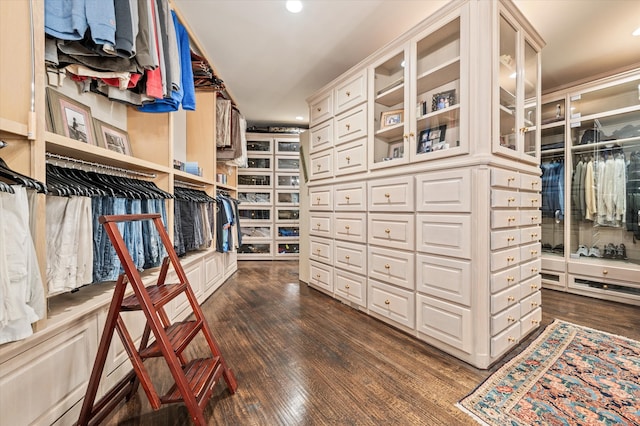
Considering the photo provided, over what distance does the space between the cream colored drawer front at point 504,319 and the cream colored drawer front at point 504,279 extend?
0.56 ft

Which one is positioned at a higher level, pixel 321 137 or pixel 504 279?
pixel 321 137

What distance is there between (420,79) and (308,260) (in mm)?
2517

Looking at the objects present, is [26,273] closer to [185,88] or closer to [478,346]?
[185,88]

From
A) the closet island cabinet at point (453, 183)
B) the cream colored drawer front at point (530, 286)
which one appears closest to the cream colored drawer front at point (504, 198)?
the closet island cabinet at point (453, 183)

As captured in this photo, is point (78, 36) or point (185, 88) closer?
point (78, 36)

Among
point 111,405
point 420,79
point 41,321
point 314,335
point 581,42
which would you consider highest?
point 581,42

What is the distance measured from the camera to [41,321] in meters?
1.07

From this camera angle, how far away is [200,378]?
4.23 ft

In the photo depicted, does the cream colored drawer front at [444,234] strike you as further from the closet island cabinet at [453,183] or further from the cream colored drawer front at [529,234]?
the cream colored drawer front at [529,234]

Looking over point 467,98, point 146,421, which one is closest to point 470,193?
point 467,98

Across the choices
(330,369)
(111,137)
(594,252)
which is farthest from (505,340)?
(111,137)

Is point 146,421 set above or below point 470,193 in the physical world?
below

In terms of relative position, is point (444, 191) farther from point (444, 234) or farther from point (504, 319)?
point (504, 319)

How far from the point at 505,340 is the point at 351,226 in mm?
1530
